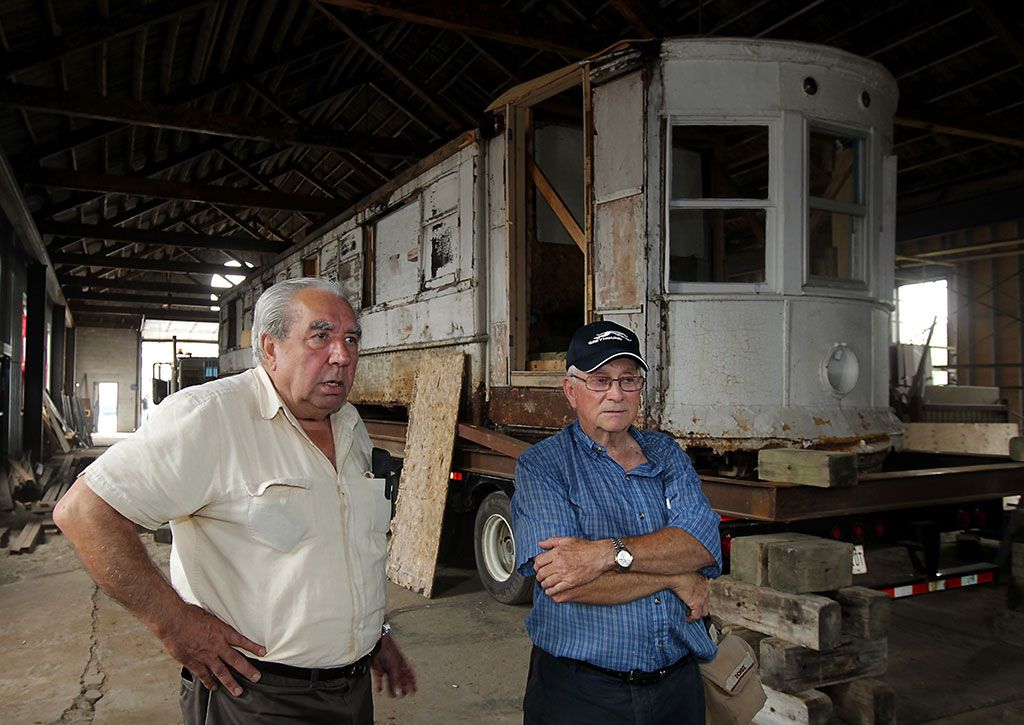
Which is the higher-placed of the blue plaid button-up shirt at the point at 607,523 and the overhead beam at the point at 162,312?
the overhead beam at the point at 162,312

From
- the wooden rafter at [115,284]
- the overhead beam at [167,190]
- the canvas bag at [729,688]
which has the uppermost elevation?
the overhead beam at [167,190]

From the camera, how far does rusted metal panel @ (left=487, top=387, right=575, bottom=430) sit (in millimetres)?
5477

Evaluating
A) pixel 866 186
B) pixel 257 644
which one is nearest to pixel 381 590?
pixel 257 644

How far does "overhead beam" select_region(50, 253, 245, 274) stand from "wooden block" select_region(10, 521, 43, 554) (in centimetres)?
843

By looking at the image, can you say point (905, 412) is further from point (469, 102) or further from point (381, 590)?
point (381, 590)

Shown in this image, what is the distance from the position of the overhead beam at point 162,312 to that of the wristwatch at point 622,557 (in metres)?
27.7

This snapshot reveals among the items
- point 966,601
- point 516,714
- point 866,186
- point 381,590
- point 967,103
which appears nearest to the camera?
point 381,590

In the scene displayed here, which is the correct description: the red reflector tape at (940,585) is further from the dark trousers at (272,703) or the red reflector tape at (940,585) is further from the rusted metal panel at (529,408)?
the dark trousers at (272,703)

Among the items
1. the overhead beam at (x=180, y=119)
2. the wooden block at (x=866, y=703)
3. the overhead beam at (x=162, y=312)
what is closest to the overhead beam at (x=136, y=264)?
the overhead beam at (x=180, y=119)

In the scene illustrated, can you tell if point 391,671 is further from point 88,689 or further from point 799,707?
point 88,689

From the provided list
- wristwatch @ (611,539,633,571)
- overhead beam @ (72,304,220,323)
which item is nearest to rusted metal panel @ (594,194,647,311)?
wristwatch @ (611,539,633,571)

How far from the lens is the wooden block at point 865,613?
146 inches

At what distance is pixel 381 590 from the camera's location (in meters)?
2.12

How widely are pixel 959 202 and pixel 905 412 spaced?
4706mm
